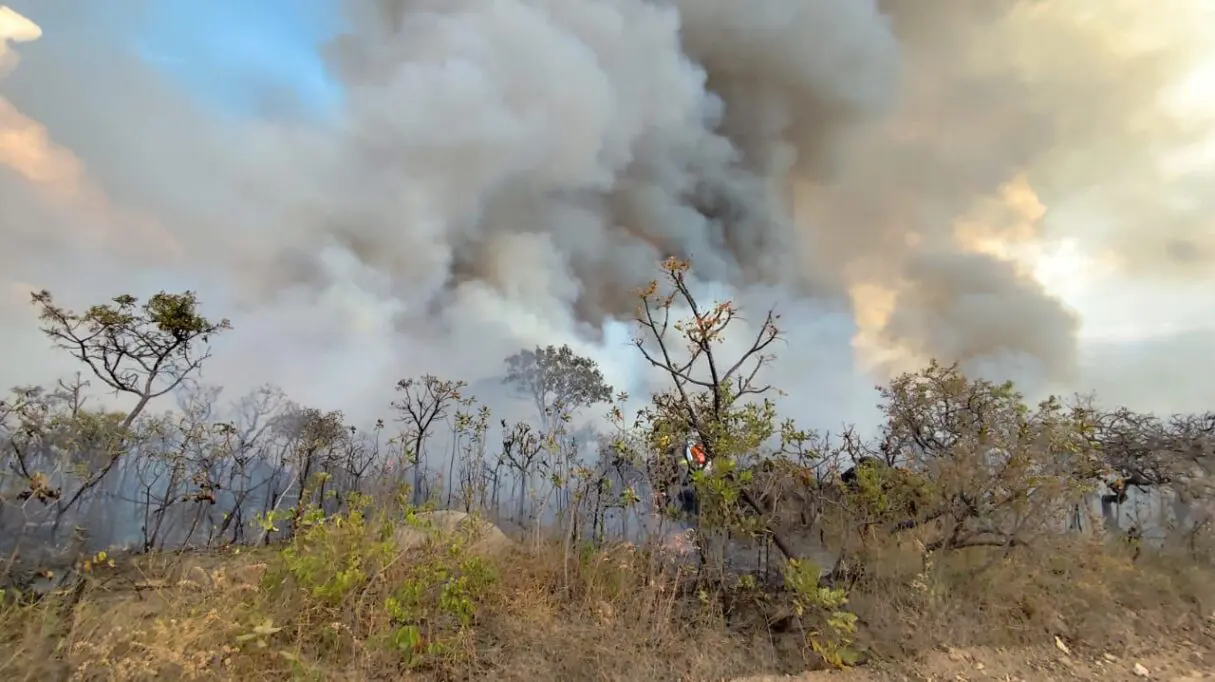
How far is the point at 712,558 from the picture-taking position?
582cm

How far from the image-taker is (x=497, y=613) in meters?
4.93

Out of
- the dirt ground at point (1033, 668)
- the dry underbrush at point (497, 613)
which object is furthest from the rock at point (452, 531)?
the dirt ground at point (1033, 668)

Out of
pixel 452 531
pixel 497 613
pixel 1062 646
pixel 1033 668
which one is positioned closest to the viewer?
pixel 1033 668

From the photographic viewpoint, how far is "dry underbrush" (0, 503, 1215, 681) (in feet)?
11.8

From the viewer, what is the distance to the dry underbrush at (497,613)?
3600 mm

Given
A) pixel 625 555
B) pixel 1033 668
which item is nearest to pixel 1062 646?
pixel 1033 668

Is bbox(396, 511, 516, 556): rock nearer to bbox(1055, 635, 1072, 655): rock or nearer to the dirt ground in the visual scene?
the dirt ground

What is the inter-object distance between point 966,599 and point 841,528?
49.3 inches

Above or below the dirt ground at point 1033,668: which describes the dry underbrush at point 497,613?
above

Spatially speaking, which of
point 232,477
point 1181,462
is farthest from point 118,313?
point 1181,462

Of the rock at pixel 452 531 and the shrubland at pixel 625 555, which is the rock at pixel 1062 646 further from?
the rock at pixel 452 531

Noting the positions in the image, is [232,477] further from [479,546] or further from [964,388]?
[964,388]

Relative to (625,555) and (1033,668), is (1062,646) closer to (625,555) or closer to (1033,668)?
(1033,668)

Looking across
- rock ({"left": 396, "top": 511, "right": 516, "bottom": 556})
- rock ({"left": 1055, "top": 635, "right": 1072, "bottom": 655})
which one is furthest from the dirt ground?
rock ({"left": 396, "top": 511, "right": 516, "bottom": 556})
